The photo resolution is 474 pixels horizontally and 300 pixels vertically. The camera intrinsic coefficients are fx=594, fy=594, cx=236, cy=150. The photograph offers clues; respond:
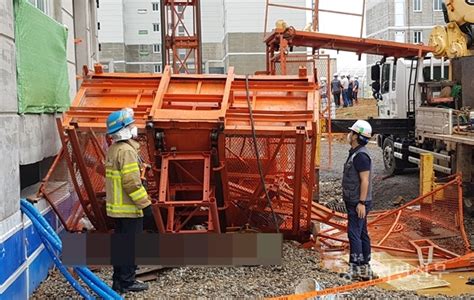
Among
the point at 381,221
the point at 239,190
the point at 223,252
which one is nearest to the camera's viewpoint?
the point at 223,252

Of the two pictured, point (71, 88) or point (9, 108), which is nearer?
point (9, 108)

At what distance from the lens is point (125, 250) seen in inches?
221

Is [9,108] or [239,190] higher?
[9,108]

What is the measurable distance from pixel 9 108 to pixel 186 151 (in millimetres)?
1965

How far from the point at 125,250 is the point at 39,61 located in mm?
2343

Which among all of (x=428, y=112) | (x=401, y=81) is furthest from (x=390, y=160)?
(x=428, y=112)

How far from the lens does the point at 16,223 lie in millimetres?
4996

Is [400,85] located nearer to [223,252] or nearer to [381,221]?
[381,221]

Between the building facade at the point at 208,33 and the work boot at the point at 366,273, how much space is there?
1390 inches

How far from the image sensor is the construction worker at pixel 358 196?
6.48m

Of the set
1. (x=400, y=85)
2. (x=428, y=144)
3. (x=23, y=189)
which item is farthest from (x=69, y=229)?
(x=400, y=85)

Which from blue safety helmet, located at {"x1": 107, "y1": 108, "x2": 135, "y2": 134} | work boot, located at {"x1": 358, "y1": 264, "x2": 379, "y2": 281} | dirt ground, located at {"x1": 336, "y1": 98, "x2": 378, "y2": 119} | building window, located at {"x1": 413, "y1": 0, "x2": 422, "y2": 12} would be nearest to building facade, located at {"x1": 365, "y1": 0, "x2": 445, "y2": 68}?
building window, located at {"x1": 413, "y1": 0, "x2": 422, "y2": 12}

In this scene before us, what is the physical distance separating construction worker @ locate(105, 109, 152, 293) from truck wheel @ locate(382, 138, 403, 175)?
10.4m

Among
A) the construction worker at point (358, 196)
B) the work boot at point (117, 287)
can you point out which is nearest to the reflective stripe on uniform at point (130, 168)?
the work boot at point (117, 287)
